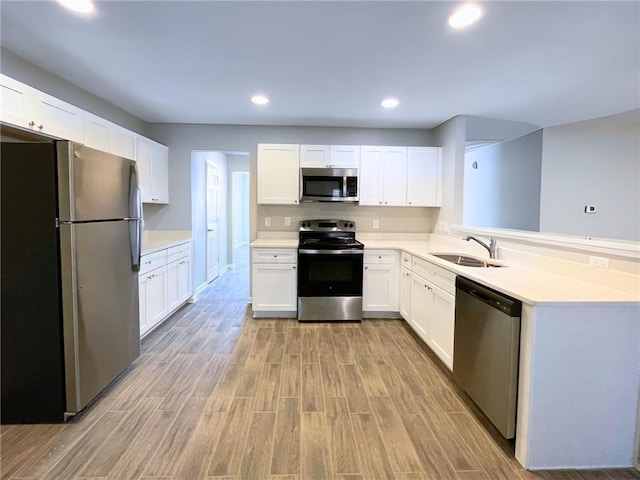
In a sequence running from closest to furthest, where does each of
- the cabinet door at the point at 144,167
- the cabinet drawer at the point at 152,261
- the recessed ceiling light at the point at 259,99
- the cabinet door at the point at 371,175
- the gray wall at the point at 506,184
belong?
the cabinet drawer at the point at 152,261 < the recessed ceiling light at the point at 259,99 < the cabinet door at the point at 144,167 < the cabinet door at the point at 371,175 < the gray wall at the point at 506,184

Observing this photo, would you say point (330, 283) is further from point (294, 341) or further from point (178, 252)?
point (178, 252)

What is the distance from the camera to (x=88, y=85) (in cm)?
306

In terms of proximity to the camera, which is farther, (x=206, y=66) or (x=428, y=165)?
(x=428, y=165)

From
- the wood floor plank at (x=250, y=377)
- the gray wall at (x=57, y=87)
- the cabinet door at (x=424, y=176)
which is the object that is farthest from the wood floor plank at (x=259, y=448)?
the cabinet door at (x=424, y=176)

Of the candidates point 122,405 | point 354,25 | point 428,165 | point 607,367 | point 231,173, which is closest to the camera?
point 607,367

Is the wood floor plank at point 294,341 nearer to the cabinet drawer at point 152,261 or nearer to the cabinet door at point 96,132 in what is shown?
the cabinet drawer at point 152,261

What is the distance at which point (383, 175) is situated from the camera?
14.0 ft

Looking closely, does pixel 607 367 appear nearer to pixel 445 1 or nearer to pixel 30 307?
pixel 445 1

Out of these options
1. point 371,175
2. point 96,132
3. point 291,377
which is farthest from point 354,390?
point 96,132

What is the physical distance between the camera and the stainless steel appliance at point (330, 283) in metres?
3.89

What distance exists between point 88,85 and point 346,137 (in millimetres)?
2907

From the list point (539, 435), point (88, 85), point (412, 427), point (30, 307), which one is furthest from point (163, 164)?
point (539, 435)

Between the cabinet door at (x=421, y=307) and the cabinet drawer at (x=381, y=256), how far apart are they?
1.67 ft

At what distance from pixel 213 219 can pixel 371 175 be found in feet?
11.1
